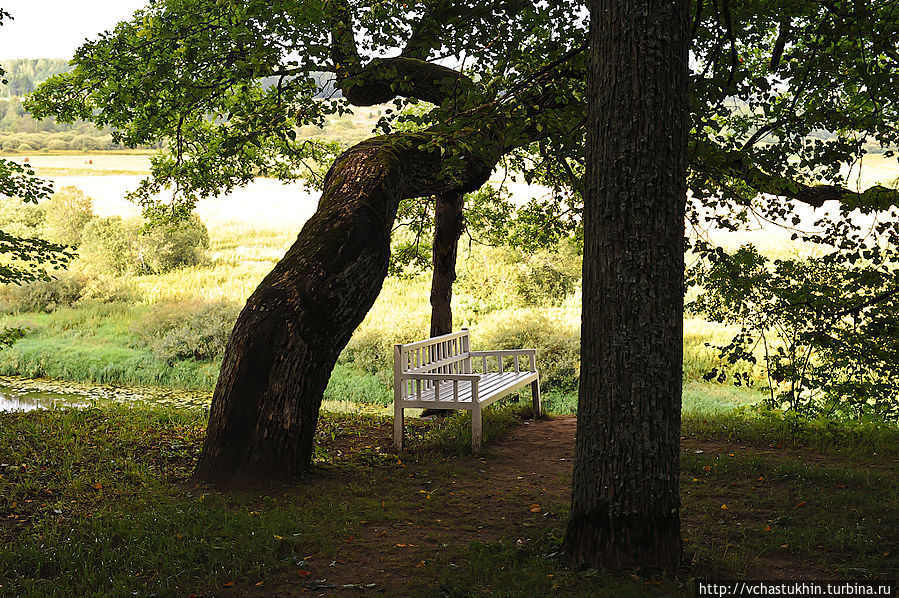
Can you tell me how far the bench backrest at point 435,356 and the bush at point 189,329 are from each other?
1107cm

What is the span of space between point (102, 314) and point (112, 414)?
49.5ft

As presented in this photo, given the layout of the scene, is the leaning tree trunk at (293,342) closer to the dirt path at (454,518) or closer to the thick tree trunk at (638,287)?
the dirt path at (454,518)

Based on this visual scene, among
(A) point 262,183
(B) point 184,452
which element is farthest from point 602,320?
(A) point 262,183

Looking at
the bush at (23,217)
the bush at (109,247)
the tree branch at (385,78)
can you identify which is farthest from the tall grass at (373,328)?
the tree branch at (385,78)

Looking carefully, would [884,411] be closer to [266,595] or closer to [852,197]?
[852,197]

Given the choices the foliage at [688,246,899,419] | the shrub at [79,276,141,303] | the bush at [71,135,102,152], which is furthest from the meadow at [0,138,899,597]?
the bush at [71,135,102,152]

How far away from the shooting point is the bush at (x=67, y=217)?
83.6 feet

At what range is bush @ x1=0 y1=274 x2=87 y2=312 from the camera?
893 inches

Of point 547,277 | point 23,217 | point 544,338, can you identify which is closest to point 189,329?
point 544,338

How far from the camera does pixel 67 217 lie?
83.8ft

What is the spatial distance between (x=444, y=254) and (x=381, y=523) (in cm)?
570

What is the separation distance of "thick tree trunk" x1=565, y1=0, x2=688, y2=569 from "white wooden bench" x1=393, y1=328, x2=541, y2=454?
3262 millimetres

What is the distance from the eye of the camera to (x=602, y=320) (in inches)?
140

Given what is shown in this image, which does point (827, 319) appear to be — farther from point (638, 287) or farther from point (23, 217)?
point (23, 217)
